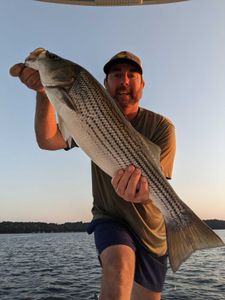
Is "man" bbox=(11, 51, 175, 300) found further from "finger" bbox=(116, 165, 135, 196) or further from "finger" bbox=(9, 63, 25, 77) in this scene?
"finger" bbox=(116, 165, 135, 196)

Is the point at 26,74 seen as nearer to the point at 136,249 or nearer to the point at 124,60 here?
the point at 124,60

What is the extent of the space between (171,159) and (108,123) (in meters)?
1.74

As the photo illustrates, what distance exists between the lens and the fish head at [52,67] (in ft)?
15.6

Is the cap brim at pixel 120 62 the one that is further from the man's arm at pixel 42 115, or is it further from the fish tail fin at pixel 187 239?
the fish tail fin at pixel 187 239

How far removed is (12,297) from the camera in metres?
23.7

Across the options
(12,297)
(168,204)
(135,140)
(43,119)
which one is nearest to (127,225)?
(168,204)

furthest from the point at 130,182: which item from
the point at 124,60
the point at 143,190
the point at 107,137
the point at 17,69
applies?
the point at 124,60

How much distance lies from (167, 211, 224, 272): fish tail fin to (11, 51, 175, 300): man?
2.10 ft

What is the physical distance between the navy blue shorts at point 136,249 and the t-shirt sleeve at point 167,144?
1.06 m

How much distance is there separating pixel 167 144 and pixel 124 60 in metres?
1.37

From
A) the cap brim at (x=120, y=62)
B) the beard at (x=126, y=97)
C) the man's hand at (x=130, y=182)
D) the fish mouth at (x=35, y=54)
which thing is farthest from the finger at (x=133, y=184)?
the cap brim at (x=120, y=62)

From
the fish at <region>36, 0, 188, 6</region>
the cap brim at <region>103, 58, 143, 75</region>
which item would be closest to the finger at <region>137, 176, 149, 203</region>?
the cap brim at <region>103, 58, 143, 75</region>

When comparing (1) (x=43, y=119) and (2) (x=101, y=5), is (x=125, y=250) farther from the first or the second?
(2) (x=101, y=5)

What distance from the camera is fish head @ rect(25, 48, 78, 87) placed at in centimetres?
475
